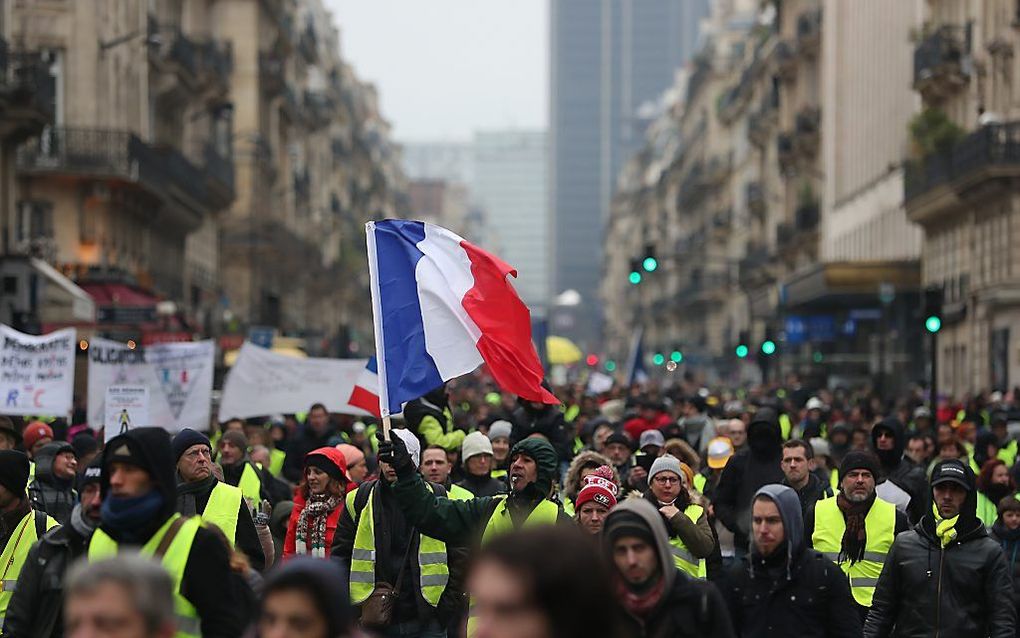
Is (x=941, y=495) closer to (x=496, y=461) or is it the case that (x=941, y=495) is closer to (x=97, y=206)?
(x=496, y=461)

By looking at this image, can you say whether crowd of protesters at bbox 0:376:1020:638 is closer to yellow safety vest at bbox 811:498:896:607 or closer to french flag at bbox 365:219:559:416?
yellow safety vest at bbox 811:498:896:607

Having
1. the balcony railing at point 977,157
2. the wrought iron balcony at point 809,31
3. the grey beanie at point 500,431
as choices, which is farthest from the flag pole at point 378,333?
the wrought iron balcony at point 809,31

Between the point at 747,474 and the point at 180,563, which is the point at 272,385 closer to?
the point at 747,474

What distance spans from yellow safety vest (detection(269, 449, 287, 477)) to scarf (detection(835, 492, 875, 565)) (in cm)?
764

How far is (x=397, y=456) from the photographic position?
8031 mm

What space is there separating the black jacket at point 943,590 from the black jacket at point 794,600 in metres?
1.32

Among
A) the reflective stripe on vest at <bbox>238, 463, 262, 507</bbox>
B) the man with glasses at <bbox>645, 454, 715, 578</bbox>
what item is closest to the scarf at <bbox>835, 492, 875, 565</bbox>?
the man with glasses at <bbox>645, 454, 715, 578</bbox>

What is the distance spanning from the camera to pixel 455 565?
30.5 feet

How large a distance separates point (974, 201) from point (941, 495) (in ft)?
105

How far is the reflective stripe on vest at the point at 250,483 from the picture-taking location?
12.4 metres

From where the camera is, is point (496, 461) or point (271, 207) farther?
point (271, 207)

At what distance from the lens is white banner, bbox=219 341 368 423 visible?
20391mm

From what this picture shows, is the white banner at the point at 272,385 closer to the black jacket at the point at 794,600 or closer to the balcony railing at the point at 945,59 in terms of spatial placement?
the black jacket at the point at 794,600

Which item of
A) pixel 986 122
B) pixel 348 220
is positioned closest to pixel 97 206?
pixel 986 122
